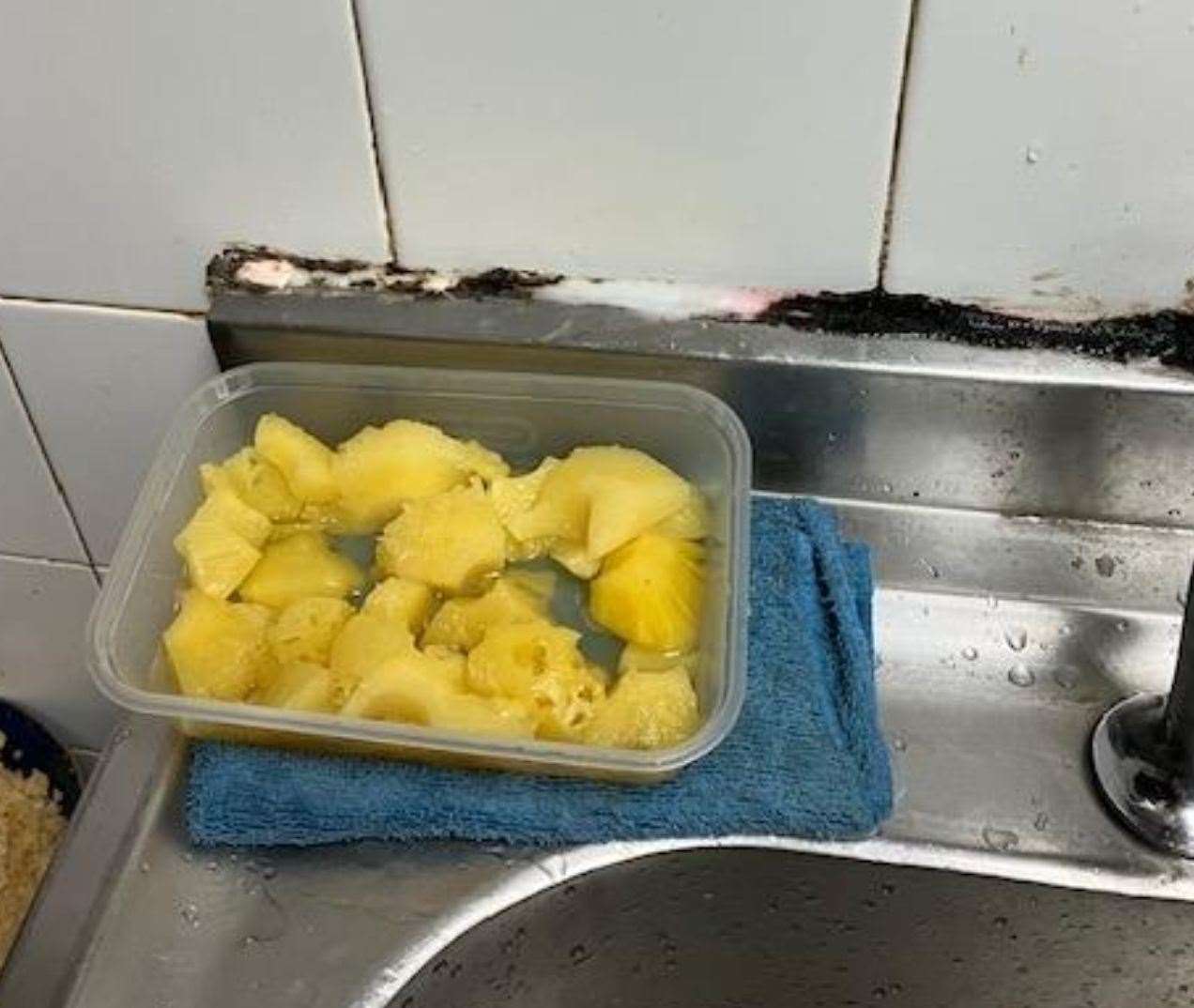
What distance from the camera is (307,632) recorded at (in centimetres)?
57

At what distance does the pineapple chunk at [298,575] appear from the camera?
1.94ft

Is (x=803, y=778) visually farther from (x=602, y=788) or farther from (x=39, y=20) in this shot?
(x=39, y=20)

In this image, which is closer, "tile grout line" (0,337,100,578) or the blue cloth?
the blue cloth

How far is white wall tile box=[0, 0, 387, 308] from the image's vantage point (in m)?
0.57

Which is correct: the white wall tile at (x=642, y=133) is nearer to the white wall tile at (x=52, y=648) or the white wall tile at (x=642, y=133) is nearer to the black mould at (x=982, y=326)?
the black mould at (x=982, y=326)

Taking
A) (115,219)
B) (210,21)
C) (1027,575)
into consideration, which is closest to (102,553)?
(115,219)

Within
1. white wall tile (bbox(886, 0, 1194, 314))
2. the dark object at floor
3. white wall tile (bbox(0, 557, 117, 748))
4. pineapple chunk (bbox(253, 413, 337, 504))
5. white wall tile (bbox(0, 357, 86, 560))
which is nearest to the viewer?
white wall tile (bbox(886, 0, 1194, 314))

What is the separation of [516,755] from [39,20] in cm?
33

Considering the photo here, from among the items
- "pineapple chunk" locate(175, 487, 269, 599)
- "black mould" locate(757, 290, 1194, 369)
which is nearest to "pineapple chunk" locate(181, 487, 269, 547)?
"pineapple chunk" locate(175, 487, 269, 599)

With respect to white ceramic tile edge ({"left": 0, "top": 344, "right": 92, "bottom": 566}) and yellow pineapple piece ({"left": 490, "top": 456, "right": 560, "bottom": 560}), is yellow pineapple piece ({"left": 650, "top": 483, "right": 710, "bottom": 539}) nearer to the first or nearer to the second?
yellow pineapple piece ({"left": 490, "top": 456, "right": 560, "bottom": 560})

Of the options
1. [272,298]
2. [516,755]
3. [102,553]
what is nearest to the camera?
[516,755]

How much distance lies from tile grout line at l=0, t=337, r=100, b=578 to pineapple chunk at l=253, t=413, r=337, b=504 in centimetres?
15

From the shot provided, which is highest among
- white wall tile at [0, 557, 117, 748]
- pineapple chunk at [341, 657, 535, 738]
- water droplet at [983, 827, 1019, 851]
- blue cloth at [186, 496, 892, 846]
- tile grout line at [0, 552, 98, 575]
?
pineapple chunk at [341, 657, 535, 738]

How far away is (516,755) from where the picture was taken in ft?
1.76
